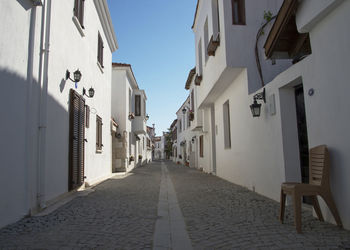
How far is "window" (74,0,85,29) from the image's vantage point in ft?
23.8

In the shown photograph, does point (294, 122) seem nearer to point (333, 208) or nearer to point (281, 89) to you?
point (281, 89)

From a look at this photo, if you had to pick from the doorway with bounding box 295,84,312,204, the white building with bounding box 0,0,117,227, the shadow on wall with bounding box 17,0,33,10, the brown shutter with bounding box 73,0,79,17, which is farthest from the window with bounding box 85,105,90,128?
the doorway with bounding box 295,84,312,204

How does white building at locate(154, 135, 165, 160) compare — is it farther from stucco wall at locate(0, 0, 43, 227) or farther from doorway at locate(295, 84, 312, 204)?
stucco wall at locate(0, 0, 43, 227)

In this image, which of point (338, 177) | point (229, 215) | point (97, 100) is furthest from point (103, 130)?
point (338, 177)

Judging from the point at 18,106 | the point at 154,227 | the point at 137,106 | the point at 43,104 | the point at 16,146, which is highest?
the point at 137,106

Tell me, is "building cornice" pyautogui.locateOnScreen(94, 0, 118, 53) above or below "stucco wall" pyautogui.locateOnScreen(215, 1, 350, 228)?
above

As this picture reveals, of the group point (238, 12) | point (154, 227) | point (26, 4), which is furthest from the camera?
point (238, 12)

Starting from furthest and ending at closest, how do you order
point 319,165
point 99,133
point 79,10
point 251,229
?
point 99,133, point 79,10, point 319,165, point 251,229

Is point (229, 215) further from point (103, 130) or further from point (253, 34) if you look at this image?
point (103, 130)

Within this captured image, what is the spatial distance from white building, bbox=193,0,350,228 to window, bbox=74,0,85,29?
395cm

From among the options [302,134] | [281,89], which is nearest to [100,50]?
[281,89]

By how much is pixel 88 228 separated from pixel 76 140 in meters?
3.74

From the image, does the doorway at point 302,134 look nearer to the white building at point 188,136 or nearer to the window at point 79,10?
the window at point 79,10

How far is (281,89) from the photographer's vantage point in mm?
5457
